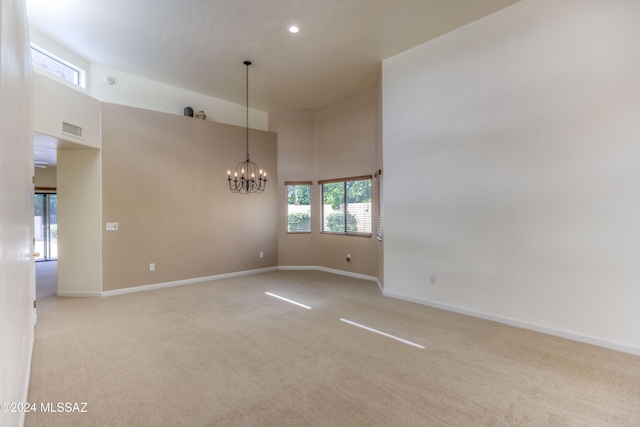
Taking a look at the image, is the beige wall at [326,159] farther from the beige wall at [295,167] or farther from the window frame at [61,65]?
the window frame at [61,65]

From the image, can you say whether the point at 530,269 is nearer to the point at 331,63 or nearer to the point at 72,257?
the point at 331,63

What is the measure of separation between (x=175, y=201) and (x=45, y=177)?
6076mm

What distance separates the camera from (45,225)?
29.8 ft

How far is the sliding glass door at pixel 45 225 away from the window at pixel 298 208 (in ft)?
24.6

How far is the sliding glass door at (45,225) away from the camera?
8.98 meters

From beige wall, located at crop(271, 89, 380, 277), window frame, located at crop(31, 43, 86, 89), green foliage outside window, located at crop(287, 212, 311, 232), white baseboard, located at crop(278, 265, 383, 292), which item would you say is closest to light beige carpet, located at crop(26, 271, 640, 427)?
white baseboard, located at crop(278, 265, 383, 292)

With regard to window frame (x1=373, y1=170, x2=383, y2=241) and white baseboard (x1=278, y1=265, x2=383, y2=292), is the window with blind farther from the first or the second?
white baseboard (x1=278, y1=265, x2=383, y2=292)

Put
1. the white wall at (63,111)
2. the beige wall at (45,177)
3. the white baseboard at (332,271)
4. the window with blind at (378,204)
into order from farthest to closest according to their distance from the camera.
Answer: the beige wall at (45,177) → the white baseboard at (332,271) → the window with blind at (378,204) → the white wall at (63,111)

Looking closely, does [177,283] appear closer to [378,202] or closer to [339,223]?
[339,223]

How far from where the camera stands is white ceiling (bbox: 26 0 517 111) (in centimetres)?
356

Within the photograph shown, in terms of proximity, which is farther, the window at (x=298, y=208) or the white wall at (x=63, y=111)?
the window at (x=298, y=208)

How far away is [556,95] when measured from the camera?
3.30 meters

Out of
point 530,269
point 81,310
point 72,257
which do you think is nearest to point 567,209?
point 530,269

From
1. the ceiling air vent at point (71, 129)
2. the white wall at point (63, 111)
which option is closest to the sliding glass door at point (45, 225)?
the white wall at point (63, 111)
